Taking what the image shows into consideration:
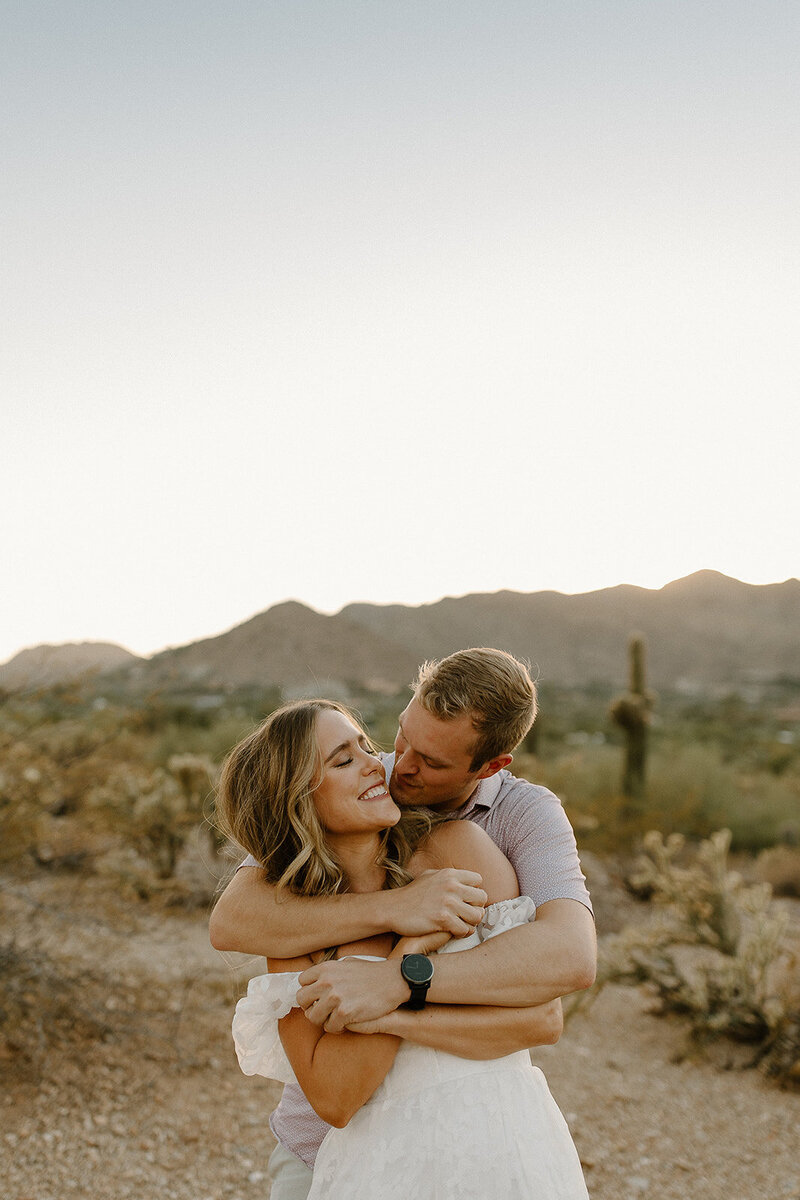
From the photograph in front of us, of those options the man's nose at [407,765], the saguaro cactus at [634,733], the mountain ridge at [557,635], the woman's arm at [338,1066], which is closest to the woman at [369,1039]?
the woman's arm at [338,1066]

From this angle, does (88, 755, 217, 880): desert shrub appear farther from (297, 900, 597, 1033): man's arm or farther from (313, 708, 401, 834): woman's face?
(297, 900, 597, 1033): man's arm

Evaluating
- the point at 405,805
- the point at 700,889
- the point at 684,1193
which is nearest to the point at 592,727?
the point at 700,889

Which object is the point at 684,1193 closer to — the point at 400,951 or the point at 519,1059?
the point at 519,1059

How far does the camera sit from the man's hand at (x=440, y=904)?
1966 mm

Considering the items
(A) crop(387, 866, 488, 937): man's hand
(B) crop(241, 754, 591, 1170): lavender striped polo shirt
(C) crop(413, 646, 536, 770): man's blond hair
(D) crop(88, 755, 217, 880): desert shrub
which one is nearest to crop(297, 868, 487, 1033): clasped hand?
(A) crop(387, 866, 488, 937): man's hand

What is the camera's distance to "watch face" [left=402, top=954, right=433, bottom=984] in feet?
6.27

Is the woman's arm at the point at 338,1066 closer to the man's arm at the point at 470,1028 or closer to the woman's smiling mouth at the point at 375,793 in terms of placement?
the man's arm at the point at 470,1028

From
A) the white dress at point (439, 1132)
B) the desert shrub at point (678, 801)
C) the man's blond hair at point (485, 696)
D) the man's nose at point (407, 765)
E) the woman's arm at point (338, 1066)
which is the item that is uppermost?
the man's blond hair at point (485, 696)

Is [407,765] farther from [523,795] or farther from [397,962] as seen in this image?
[397,962]

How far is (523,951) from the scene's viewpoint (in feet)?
6.52

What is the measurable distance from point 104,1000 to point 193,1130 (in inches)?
54.7

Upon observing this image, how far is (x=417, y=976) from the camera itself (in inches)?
75.4

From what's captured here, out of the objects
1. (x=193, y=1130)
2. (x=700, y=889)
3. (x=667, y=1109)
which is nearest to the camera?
(x=193, y=1130)

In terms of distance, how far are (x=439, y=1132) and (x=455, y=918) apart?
1.39 ft
